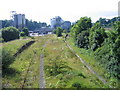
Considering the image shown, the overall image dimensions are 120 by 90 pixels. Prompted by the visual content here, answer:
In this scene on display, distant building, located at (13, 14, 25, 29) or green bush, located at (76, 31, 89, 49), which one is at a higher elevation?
distant building, located at (13, 14, 25, 29)

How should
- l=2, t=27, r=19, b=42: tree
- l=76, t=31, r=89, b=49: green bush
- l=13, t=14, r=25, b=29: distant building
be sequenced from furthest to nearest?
l=13, t=14, r=25, b=29: distant building
l=2, t=27, r=19, b=42: tree
l=76, t=31, r=89, b=49: green bush

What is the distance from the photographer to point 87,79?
16.1 metres

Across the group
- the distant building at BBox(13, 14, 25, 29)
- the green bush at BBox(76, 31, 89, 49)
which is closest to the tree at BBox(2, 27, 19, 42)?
the green bush at BBox(76, 31, 89, 49)

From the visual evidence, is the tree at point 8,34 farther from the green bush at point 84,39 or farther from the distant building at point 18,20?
the distant building at point 18,20

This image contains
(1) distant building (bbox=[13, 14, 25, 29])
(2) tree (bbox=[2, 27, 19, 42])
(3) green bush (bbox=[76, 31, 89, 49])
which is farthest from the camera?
(1) distant building (bbox=[13, 14, 25, 29])

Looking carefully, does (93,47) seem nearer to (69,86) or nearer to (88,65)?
(88,65)

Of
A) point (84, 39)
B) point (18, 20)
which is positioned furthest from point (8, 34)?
point (18, 20)

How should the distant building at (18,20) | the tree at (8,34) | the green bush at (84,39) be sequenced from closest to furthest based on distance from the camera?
1. the green bush at (84,39)
2. the tree at (8,34)
3. the distant building at (18,20)

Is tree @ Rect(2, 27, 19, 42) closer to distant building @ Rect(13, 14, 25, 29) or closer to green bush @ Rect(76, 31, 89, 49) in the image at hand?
green bush @ Rect(76, 31, 89, 49)

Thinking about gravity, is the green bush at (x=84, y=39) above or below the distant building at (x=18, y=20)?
below

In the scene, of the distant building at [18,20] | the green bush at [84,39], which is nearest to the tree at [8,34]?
the green bush at [84,39]

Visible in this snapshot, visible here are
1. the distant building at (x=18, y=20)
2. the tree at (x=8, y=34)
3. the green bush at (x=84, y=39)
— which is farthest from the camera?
the distant building at (x=18, y=20)

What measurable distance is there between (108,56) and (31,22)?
147858 millimetres

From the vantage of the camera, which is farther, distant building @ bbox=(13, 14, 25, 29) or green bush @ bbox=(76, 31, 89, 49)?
distant building @ bbox=(13, 14, 25, 29)
